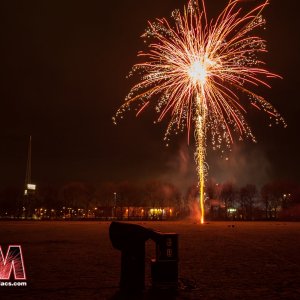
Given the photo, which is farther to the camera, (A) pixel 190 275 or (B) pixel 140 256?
(A) pixel 190 275

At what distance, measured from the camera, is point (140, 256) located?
9602 mm

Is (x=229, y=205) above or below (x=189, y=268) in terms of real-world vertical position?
above

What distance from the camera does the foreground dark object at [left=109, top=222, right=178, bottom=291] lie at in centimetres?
950

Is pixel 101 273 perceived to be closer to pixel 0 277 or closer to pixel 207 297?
pixel 0 277

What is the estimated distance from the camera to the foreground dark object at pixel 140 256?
9500 mm

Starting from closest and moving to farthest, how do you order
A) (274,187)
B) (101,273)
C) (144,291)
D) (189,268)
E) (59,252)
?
1. (144,291)
2. (101,273)
3. (189,268)
4. (59,252)
5. (274,187)

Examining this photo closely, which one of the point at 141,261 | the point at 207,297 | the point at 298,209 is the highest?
the point at 298,209

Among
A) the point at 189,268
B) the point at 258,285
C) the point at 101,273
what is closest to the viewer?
the point at 258,285

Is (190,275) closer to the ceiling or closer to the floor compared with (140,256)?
closer to the floor

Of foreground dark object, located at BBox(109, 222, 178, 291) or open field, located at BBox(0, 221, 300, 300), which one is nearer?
open field, located at BBox(0, 221, 300, 300)

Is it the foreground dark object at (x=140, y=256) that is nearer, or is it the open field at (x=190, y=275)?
the open field at (x=190, y=275)

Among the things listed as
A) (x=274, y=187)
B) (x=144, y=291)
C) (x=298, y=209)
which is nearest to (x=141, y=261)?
(x=144, y=291)

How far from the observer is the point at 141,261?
31.4 ft

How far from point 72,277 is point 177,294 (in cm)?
334
